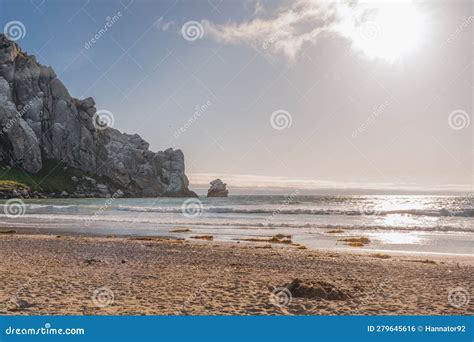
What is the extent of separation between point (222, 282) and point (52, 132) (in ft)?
557

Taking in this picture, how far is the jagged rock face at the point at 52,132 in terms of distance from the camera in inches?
5955

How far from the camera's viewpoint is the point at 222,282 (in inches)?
580

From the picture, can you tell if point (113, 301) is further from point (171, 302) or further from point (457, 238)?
point (457, 238)

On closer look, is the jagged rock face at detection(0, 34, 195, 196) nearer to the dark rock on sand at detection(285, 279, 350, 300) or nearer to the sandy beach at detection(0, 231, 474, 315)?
the sandy beach at detection(0, 231, 474, 315)

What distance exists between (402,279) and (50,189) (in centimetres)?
15673

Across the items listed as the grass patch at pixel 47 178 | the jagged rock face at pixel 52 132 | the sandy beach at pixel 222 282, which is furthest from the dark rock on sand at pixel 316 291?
the jagged rock face at pixel 52 132

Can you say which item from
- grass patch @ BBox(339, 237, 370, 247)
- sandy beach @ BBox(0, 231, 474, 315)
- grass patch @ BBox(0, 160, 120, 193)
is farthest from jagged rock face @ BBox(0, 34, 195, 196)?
sandy beach @ BBox(0, 231, 474, 315)

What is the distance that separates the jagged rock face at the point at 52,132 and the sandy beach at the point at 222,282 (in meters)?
137

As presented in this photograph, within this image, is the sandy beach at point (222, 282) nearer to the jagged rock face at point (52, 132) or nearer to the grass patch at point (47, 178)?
the grass patch at point (47, 178)

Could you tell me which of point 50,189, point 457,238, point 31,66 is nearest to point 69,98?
point 31,66

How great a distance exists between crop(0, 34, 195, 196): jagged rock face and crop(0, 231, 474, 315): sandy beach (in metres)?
137

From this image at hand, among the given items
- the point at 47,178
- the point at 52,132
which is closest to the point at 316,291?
the point at 47,178

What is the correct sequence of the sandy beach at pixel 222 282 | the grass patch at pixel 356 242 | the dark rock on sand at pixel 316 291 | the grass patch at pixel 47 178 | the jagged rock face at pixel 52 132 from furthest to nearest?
the jagged rock face at pixel 52 132 → the grass patch at pixel 47 178 → the grass patch at pixel 356 242 → the dark rock on sand at pixel 316 291 → the sandy beach at pixel 222 282

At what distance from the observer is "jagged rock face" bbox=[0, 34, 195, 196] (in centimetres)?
15125
